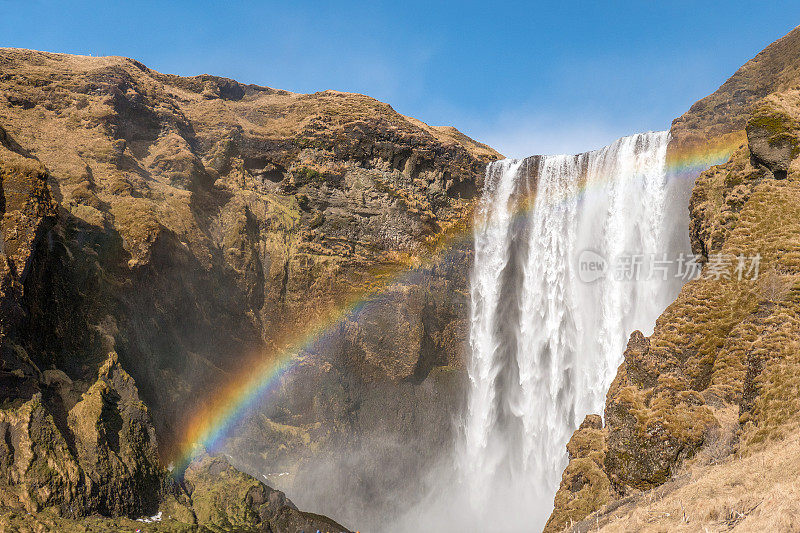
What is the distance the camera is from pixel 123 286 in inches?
993

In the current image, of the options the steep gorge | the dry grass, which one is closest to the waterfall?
the steep gorge

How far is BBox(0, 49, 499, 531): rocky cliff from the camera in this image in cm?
1989

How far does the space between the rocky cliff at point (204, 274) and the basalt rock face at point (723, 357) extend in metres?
14.4

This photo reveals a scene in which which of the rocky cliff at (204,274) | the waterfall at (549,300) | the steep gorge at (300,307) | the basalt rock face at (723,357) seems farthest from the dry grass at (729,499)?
the waterfall at (549,300)

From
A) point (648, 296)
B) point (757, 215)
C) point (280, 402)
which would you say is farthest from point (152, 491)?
point (648, 296)

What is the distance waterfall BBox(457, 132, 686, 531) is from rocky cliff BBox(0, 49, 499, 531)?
2.33 meters

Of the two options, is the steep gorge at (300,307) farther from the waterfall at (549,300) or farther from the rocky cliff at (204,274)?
the waterfall at (549,300)

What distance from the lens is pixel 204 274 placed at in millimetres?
31250

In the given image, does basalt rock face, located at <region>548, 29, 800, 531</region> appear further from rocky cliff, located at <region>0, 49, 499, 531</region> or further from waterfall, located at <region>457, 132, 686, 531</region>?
rocky cliff, located at <region>0, 49, 499, 531</region>

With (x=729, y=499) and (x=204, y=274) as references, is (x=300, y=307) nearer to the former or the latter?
(x=204, y=274)

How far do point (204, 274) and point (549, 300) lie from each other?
21.7 m

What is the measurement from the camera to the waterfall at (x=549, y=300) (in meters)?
31.0

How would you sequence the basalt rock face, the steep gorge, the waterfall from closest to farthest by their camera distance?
the basalt rock face, the steep gorge, the waterfall

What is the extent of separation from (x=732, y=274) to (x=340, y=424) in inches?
1001
